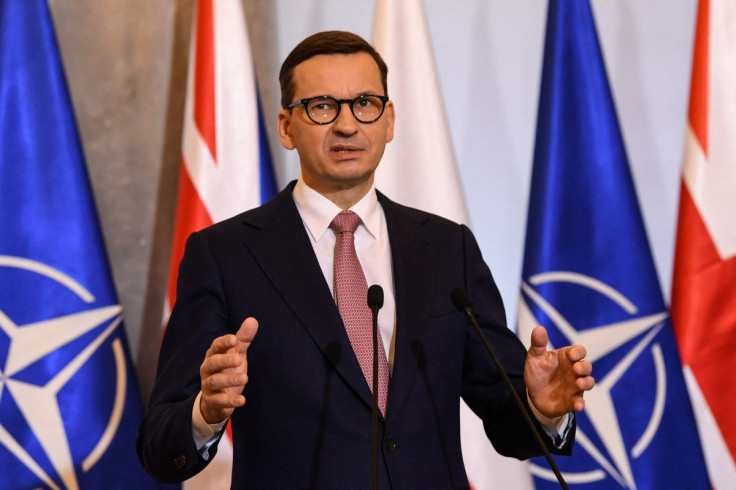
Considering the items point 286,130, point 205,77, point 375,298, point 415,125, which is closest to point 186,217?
point 205,77

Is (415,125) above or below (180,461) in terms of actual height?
above

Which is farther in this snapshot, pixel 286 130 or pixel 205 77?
pixel 205 77

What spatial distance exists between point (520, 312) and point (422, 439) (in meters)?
1.60

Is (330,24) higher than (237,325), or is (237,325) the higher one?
(330,24)

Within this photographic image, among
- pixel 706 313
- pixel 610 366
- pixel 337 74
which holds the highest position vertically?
pixel 337 74

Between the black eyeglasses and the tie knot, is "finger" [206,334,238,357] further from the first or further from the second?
the black eyeglasses

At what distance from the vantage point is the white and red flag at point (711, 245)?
3.01 m

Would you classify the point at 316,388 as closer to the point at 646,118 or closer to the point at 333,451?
the point at 333,451

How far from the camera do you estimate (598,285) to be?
3.10m

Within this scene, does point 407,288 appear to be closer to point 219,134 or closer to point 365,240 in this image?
point 365,240

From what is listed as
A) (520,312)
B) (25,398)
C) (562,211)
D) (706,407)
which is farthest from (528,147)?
(25,398)

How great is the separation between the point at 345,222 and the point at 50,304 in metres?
1.49

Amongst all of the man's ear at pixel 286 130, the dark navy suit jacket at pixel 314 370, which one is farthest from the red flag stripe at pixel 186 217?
the dark navy suit jacket at pixel 314 370

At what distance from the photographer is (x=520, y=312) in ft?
10.3
